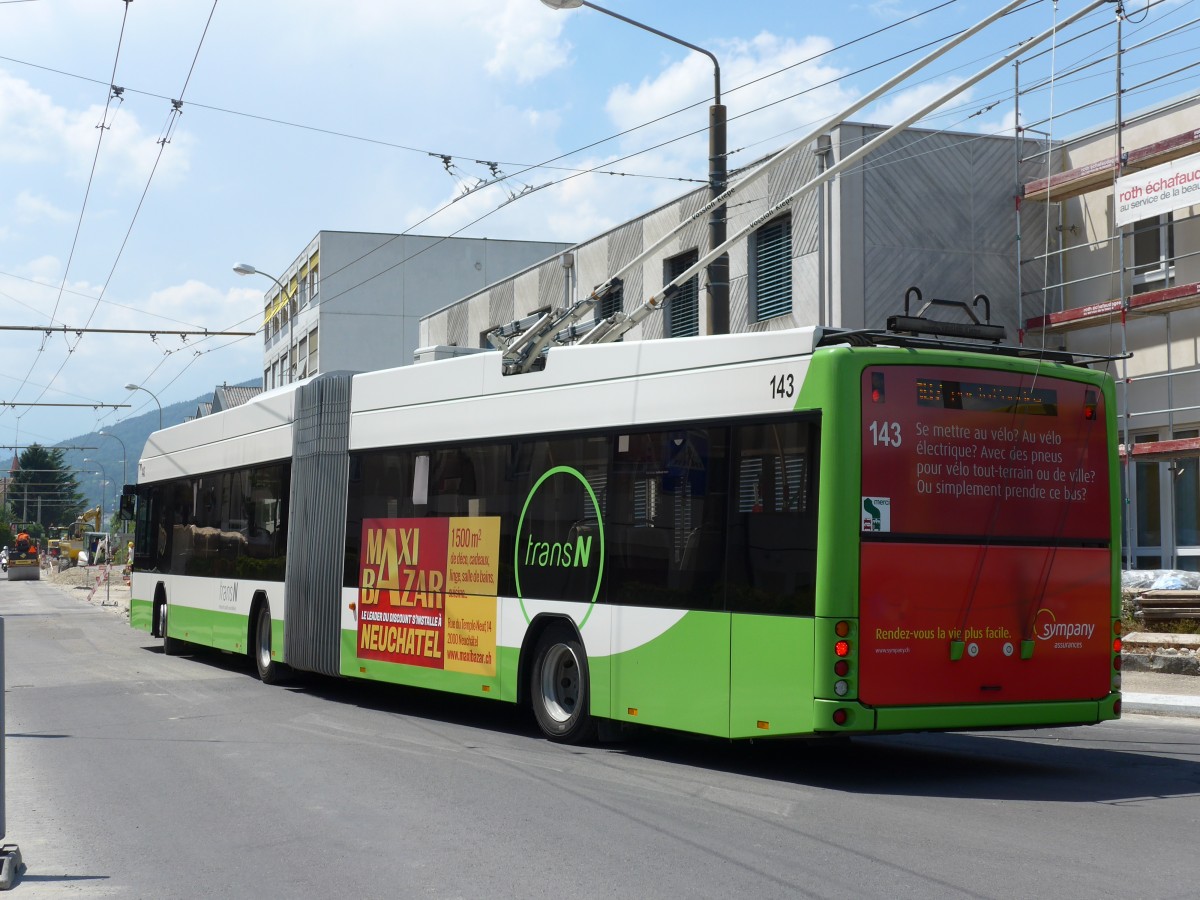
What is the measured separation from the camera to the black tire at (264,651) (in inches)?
663

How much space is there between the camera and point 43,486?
481 feet

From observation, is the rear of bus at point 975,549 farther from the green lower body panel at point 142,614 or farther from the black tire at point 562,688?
the green lower body panel at point 142,614

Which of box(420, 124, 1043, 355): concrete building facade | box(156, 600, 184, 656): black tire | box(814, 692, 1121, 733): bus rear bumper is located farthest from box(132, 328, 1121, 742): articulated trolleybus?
box(420, 124, 1043, 355): concrete building facade

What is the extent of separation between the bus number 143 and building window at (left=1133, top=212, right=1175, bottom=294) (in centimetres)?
1439

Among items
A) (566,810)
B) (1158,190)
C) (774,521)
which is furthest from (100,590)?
(566,810)

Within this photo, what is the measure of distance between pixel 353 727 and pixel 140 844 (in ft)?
17.0

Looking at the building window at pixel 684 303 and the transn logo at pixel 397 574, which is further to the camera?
the building window at pixel 684 303

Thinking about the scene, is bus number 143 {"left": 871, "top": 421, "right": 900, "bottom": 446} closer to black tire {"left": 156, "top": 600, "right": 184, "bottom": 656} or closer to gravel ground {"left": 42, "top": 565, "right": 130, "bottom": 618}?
black tire {"left": 156, "top": 600, "right": 184, "bottom": 656}

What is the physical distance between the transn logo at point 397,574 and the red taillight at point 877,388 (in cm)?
531

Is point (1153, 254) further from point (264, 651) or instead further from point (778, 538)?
point (778, 538)

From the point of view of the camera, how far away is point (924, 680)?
899 cm

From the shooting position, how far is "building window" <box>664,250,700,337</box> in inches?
1094

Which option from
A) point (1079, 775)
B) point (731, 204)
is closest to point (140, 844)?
point (1079, 775)

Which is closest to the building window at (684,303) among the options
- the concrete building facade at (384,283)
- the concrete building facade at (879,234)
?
the concrete building facade at (879,234)
